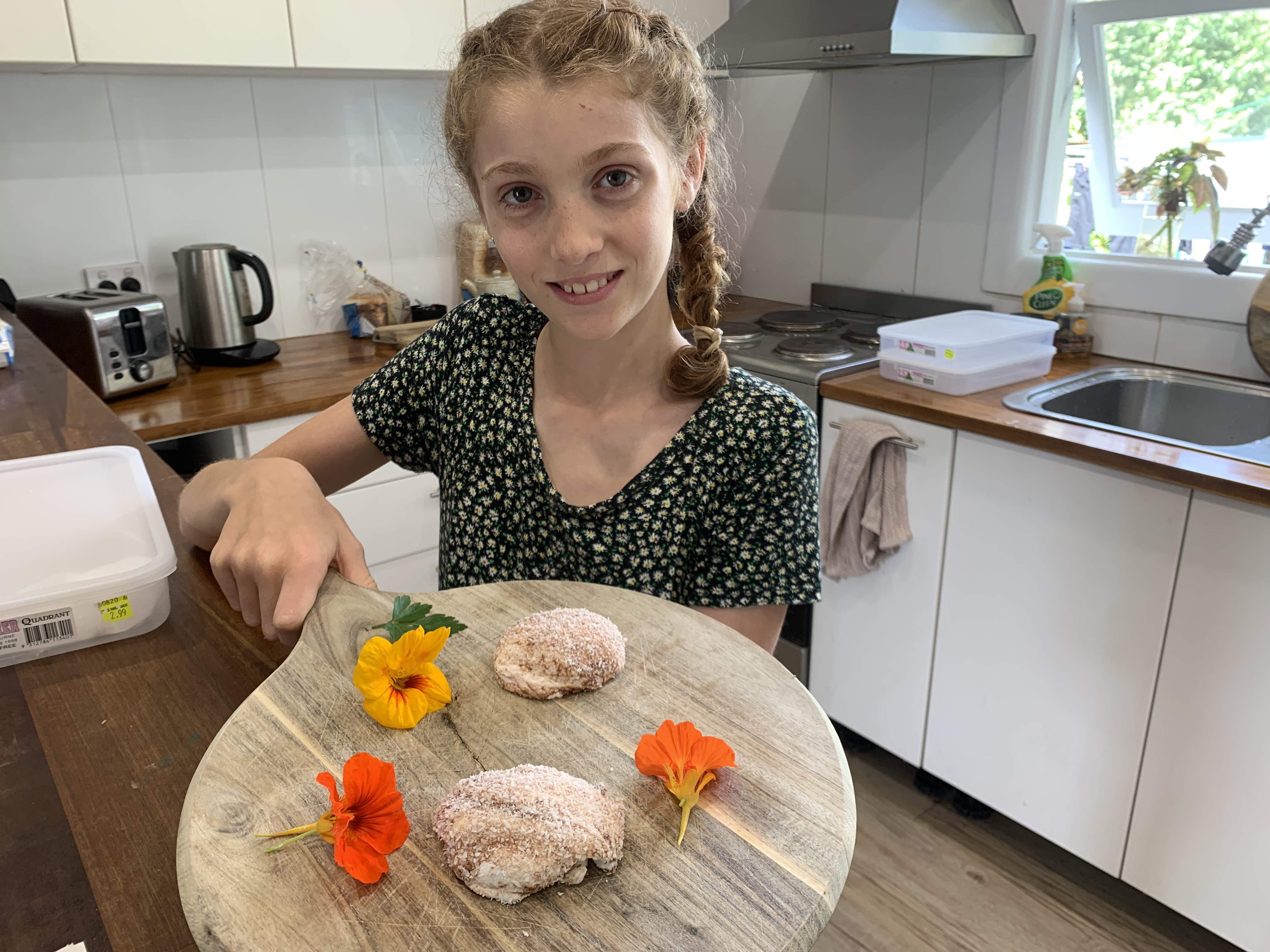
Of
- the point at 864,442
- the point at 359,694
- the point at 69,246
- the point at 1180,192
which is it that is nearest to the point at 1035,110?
the point at 1180,192

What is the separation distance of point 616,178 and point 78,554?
0.54 metres

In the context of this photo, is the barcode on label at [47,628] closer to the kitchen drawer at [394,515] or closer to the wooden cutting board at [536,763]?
the wooden cutting board at [536,763]

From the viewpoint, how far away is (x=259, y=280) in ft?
7.25

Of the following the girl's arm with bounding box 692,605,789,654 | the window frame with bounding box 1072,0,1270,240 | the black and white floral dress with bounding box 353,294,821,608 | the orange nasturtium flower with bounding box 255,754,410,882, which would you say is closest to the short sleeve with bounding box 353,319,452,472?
the black and white floral dress with bounding box 353,294,821,608

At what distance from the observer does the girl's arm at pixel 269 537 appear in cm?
67

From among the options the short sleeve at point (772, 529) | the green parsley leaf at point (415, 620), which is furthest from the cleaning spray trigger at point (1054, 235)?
the green parsley leaf at point (415, 620)

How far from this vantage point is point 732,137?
2844 mm

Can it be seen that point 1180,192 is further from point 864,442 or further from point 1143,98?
point 864,442

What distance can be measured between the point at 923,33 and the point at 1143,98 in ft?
2.04

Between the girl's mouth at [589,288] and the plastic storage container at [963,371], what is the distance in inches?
45.8

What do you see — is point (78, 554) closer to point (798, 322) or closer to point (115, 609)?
point (115, 609)

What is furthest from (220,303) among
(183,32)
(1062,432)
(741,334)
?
(1062,432)

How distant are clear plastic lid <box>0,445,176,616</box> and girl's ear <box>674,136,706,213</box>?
0.58m

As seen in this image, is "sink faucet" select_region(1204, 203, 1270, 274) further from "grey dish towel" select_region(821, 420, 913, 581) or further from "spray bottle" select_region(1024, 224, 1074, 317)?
"grey dish towel" select_region(821, 420, 913, 581)
